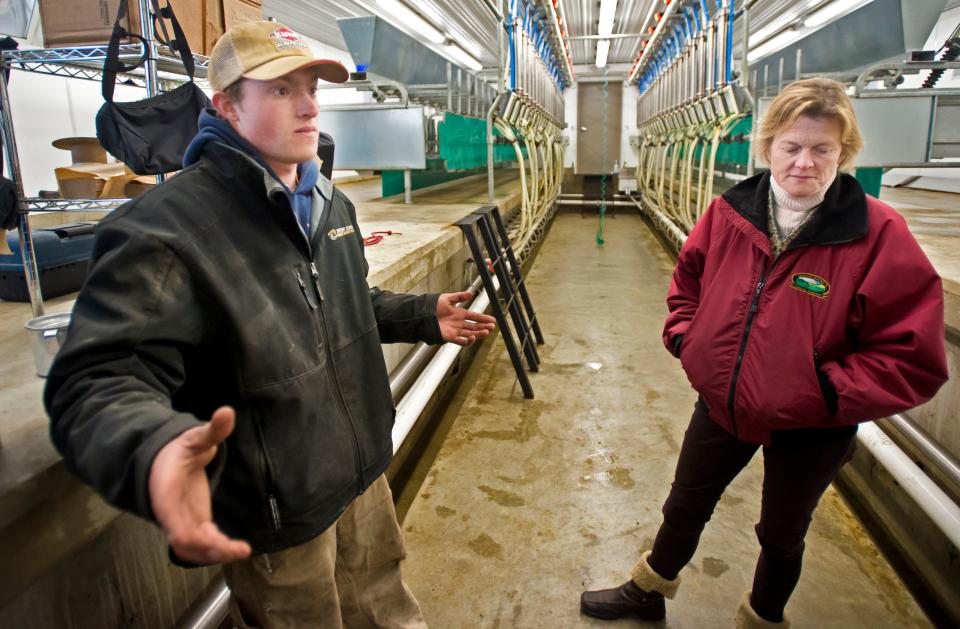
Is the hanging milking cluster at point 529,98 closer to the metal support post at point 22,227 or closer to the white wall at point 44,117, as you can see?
the white wall at point 44,117

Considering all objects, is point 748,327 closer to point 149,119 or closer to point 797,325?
point 797,325

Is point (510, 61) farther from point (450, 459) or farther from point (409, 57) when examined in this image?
point (450, 459)

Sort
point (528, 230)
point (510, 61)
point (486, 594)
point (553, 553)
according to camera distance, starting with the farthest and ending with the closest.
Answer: point (528, 230) → point (510, 61) → point (553, 553) → point (486, 594)

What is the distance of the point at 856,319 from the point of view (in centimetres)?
110

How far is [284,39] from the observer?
938 millimetres

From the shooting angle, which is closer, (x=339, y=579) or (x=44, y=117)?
(x=339, y=579)

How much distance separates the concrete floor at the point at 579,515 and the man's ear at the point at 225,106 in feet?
4.62

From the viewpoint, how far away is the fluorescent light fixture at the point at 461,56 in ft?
31.7

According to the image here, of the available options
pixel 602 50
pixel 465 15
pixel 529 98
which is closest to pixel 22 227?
pixel 529 98

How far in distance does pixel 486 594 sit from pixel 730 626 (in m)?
0.68

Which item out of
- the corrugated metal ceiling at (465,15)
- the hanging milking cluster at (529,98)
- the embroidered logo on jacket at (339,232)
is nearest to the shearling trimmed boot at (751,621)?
the embroidered logo on jacket at (339,232)

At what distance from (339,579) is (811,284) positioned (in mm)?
1162

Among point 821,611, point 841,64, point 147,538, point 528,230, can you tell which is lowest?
point 821,611

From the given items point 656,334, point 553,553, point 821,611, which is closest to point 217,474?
point 553,553
